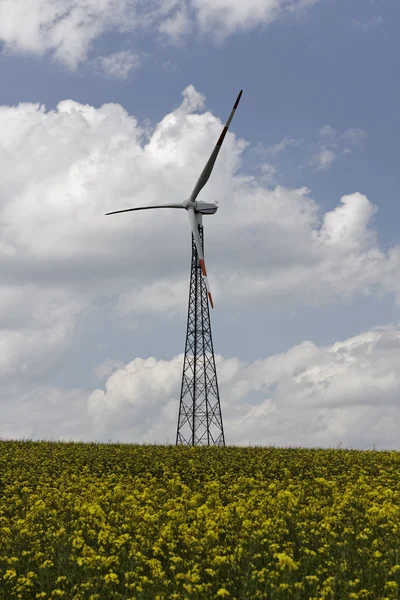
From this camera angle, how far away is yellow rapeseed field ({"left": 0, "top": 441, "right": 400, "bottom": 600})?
12.2 metres

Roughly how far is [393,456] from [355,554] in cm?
1552

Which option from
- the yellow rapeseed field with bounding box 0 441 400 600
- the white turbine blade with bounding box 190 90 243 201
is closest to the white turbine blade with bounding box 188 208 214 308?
the white turbine blade with bounding box 190 90 243 201

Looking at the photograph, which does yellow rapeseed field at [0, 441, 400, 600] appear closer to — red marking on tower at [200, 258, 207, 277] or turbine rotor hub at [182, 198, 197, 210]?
red marking on tower at [200, 258, 207, 277]

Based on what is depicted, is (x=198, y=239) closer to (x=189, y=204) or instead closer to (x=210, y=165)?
(x=189, y=204)

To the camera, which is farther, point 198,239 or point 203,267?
point 198,239

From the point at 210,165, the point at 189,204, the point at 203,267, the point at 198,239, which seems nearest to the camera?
the point at 203,267

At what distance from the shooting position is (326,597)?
11586 mm

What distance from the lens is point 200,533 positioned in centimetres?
1475

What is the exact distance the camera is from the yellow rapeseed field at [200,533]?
12.2m

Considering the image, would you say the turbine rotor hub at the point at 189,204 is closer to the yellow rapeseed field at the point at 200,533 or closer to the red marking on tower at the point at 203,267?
the red marking on tower at the point at 203,267

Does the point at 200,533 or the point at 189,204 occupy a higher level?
the point at 189,204

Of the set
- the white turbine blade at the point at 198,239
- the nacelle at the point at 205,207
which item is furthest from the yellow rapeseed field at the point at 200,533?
the nacelle at the point at 205,207

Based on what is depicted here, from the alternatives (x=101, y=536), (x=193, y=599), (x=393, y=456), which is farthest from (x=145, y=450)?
(x=193, y=599)

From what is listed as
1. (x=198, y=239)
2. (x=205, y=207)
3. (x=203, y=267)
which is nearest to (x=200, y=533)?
(x=203, y=267)
